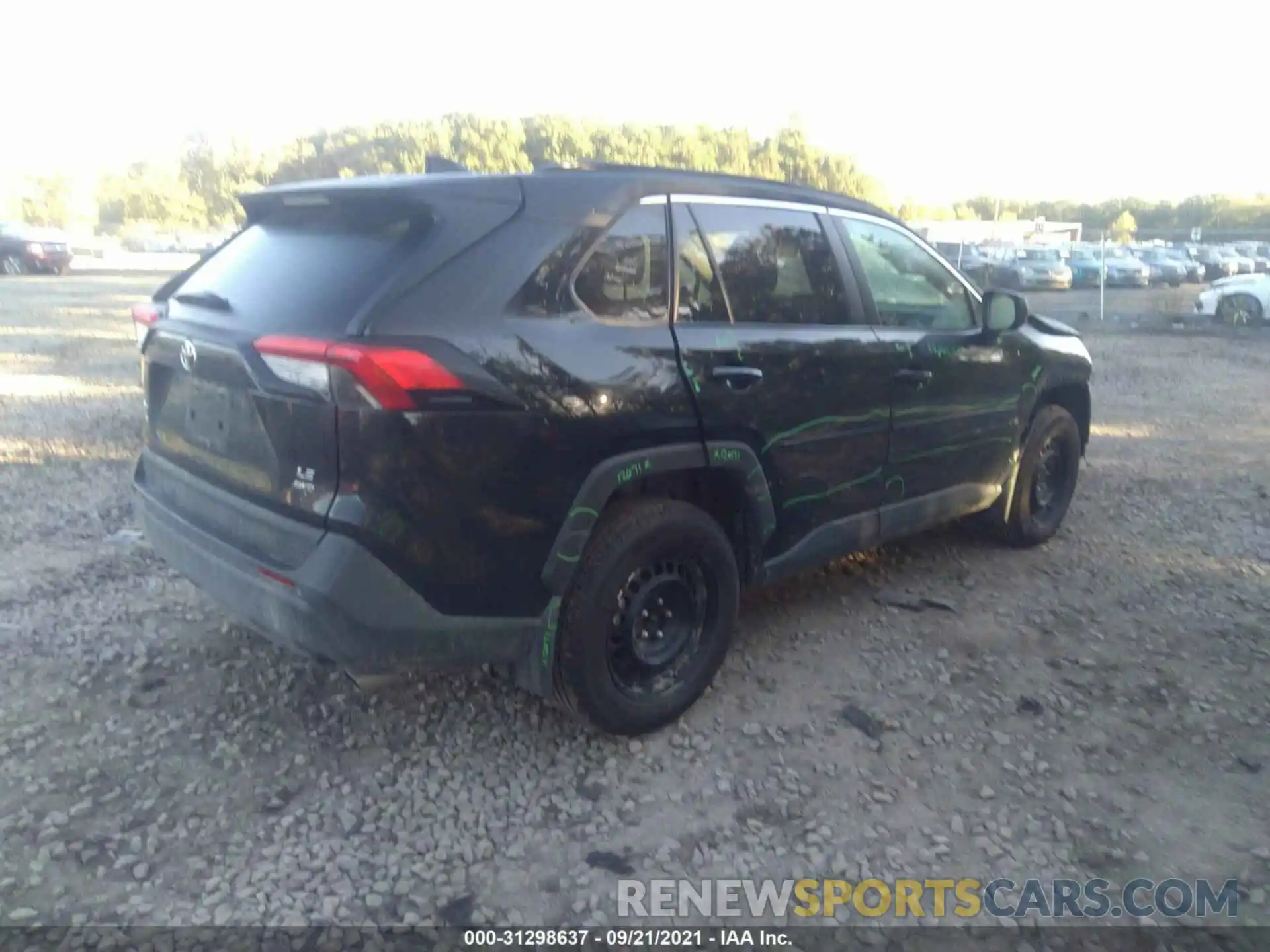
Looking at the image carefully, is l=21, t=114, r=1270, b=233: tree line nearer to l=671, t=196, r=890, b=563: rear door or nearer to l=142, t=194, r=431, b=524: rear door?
l=671, t=196, r=890, b=563: rear door

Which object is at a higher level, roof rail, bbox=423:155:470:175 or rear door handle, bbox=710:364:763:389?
roof rail, bbox=423:155:470:175

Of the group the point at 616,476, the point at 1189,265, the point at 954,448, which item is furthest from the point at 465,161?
the point at 616,476

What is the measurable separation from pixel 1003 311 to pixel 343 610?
3.28 metres

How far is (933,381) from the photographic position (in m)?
4.34

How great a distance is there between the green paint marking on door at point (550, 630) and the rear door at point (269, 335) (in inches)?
29.1

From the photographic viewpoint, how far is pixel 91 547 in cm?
512

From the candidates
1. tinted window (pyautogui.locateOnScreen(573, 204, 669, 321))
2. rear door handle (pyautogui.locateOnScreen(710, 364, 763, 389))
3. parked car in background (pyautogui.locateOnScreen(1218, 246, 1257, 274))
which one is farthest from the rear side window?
parked car in background (pyautogui.locateOnScreen(1218, 246, 1257, 274))

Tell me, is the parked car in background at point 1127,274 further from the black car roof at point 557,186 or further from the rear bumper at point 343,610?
the rear bumper at point 343,610

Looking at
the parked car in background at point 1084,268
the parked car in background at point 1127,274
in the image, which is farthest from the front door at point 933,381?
the parked car in background at point 1127,274

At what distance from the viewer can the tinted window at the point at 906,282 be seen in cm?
→ 421

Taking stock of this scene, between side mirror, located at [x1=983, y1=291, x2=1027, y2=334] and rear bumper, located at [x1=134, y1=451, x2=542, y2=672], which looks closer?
rear bumper, located at [x1=134, y1=451, x2=542, y2=672]

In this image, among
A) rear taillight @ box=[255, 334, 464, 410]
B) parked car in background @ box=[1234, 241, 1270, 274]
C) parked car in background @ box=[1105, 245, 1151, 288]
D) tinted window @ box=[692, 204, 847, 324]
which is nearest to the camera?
rear taillight @ box=[255, 334, 464, 410]

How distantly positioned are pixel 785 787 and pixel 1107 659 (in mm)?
1762

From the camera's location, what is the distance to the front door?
420 cm
